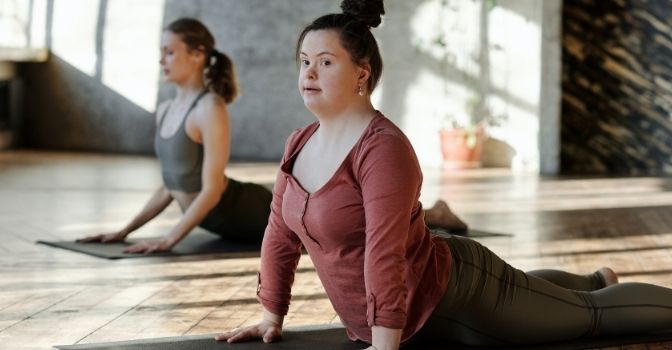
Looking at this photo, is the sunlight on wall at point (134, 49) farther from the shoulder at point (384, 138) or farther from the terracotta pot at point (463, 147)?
the shoulder at point (384, 138)

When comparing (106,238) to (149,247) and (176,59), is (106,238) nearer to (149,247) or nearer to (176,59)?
(149,247)

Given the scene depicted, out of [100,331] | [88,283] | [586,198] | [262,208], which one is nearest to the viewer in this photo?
[100,331]

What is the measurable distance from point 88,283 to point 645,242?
2.65 m

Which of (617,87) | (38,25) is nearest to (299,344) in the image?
(617,87)

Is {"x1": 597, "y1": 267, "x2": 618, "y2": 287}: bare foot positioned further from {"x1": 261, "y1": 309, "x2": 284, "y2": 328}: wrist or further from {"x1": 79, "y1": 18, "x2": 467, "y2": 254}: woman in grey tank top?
{"x1": 79, "y1": 18, "x2": 467, "y2": 254}: woman in grey tank top

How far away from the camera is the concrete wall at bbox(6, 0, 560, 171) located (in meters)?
10.4

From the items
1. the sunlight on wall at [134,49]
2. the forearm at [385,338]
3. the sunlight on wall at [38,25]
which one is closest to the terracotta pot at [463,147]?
the sunlight on wall at [134,49]

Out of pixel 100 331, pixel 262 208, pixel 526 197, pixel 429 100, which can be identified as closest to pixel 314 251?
pixel 100 331

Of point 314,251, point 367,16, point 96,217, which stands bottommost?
point 96,217

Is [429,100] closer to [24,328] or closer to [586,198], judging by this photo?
[586,198]

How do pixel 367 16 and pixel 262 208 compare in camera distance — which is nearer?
pixel 367 16

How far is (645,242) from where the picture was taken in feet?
18.5

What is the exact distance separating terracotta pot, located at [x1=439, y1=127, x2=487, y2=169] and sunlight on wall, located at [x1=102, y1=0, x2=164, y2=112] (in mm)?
3235

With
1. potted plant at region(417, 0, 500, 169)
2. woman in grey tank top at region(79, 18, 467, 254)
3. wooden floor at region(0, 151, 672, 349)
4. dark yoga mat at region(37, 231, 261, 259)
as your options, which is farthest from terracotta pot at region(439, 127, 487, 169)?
woman in grey tank top at region(79, 18, 467, 254)
